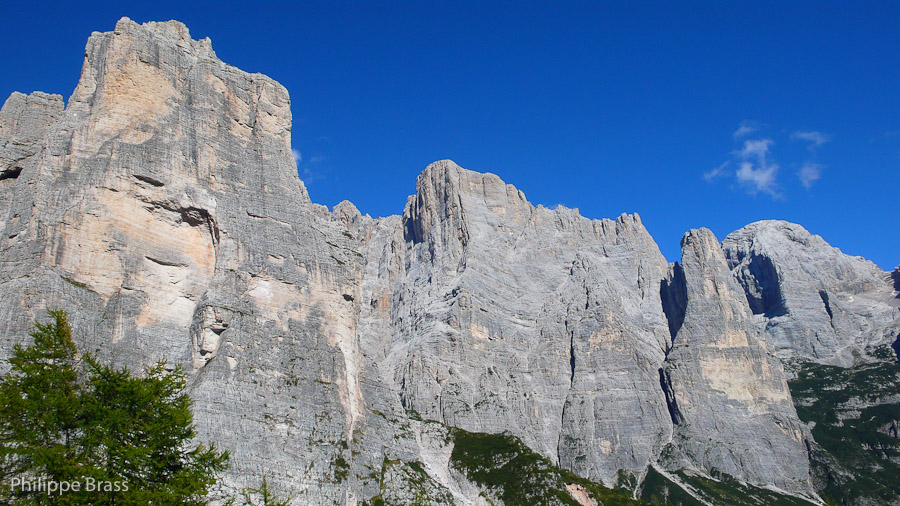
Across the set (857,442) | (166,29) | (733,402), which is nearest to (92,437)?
(166,29)

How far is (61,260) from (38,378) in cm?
4240

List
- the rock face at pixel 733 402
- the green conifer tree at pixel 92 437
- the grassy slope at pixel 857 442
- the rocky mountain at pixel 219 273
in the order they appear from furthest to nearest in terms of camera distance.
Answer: the rock face at pixel 733 402
the grassy slope at pixel 857 442
the rocky mountain at pixel 219 273
the green conifer tree at pixel 92 437

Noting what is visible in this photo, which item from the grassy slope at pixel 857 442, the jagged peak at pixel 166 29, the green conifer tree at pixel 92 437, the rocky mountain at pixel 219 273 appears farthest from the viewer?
the grassy slope at pixel 857 442

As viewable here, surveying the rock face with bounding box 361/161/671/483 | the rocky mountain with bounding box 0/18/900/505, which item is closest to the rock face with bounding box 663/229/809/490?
the rock face with bounding box 361/161/671/483

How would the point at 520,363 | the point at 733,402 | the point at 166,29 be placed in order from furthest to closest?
the point at 733,402, the point at 520,363, the point at 166,29

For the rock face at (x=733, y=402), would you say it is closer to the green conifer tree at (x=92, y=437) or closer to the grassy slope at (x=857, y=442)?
the grassy slope at (x=857, y=442)

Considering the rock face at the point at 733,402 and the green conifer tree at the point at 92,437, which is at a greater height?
the rock face at the point at 733,402

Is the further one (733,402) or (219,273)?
(733,402)

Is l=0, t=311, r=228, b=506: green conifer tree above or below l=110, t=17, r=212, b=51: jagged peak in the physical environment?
below

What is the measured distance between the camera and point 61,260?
239 feet

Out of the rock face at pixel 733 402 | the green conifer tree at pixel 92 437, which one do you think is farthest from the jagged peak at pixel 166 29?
the rock face at pixel 733 402

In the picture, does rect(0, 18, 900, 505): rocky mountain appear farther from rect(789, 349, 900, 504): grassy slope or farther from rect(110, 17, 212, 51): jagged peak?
Result: rect(789, 349, 900, 504): grassy slope

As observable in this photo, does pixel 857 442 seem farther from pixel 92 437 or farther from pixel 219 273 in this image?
pixel 92 437

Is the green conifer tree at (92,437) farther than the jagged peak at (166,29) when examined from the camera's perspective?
No
